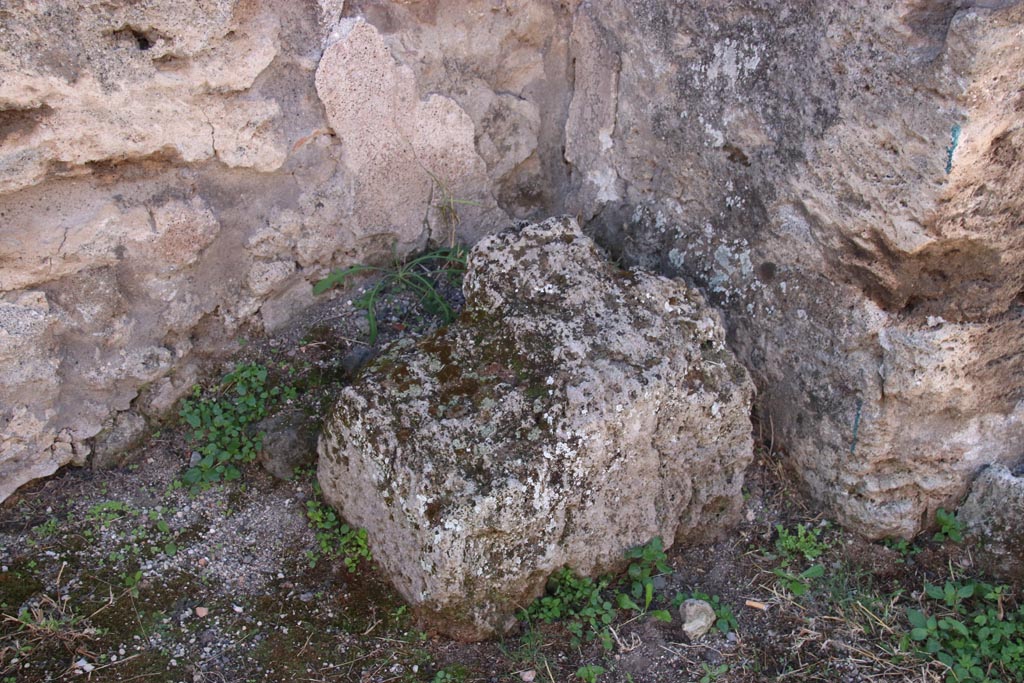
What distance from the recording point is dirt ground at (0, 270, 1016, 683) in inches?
87.3

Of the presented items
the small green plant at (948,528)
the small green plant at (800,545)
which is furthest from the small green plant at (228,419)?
the small green plant at (948,528)

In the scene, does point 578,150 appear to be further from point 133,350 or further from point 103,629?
point 103,629

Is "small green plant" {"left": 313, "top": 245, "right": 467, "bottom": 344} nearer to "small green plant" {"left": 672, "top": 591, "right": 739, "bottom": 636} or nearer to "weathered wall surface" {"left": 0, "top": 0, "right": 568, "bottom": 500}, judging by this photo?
"weathered wall surface" {"left": 0, "top": 0, "right": 568, "bottom": 500}

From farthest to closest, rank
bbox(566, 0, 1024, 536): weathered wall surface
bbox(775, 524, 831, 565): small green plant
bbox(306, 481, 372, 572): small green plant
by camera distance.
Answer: bbox(775, 524, 831, 565): small green plant
bbox(306, 481, 372, 572): small green plant
bbox(566, 0, 1024, 536): weathered wall surface

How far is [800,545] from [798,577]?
0.10m

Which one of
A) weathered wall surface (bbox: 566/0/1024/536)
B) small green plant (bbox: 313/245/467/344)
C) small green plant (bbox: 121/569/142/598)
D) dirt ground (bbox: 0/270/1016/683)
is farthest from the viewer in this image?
small green plant (bbox: 313/245/467/344)

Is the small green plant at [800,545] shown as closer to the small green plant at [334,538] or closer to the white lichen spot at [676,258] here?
the white lichen spot at [676,258]

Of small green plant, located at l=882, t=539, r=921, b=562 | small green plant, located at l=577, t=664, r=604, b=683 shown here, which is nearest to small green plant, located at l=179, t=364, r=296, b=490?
small green plant, located at l=577, t=664, r=604, b=683

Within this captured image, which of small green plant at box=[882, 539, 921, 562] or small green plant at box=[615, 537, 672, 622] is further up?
small green plant at box=[882, 539, 921, 562]

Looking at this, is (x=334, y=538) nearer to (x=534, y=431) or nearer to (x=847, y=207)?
(x=534, y=431)

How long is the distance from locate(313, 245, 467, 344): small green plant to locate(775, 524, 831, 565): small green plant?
1.16 metres

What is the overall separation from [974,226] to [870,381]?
0.47 metres

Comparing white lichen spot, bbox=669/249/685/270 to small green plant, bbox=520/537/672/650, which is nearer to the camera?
small green plant, bbox=520/537/672/650

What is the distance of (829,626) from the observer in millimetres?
2385
